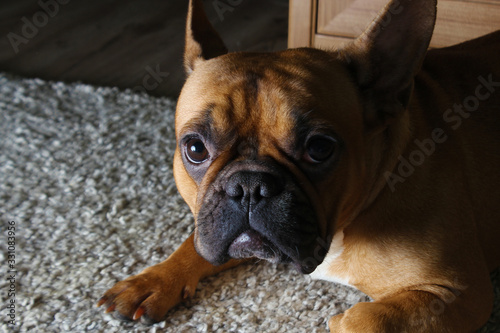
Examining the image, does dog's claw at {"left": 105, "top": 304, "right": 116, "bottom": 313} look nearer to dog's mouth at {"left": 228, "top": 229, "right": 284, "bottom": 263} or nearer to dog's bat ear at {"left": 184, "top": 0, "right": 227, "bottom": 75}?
dog's mouth at {"left": 228, "top": 229, "right": 284, "bottom": 263}

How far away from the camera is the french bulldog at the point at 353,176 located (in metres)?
1.33

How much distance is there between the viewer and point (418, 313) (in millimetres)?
1388

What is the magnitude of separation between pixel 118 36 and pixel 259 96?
244cm

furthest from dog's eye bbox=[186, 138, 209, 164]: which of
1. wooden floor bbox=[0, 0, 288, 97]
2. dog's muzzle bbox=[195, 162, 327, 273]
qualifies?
wooden floor bbox=[0, 0, 288, 97]

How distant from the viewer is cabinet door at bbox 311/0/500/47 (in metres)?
2.23

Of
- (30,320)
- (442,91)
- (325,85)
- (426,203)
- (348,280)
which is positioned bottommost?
(30,320)

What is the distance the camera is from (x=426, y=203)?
4.85 ft

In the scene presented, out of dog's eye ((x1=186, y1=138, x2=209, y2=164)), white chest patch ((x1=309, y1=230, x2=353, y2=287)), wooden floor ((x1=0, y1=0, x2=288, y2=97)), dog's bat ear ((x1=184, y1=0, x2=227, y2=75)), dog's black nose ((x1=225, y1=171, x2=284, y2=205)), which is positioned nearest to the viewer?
dog's black nose ((x1=225, y1=171, x2=284, y2=205))

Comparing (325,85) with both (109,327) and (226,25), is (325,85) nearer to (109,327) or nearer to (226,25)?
(109,327)

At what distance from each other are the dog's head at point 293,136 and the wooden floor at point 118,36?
1475 millimetres

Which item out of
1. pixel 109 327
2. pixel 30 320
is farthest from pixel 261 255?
pixel 30 320

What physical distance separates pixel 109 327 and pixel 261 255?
51cm

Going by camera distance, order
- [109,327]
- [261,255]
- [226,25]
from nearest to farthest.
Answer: [261,255], [109,327], [226,25]

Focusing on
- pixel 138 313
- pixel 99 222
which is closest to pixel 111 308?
pixel 138 313
